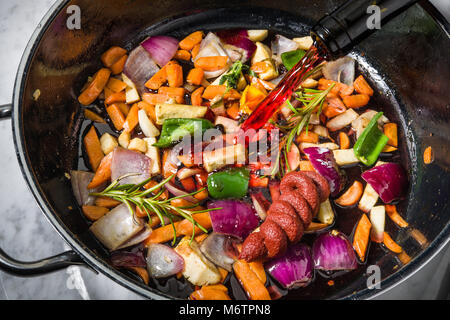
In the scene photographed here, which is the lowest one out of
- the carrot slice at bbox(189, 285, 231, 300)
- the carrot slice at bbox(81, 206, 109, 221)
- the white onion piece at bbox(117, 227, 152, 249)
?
the carrot slice at bbox(189, 285, 231, 300)

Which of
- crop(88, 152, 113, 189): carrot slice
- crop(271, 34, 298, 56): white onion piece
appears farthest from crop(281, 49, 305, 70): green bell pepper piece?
crop(88, 152, 113, 189): carrot slice

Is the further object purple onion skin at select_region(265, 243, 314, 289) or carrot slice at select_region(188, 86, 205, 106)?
carrot slice at select_region(188, 86, 205, 106)

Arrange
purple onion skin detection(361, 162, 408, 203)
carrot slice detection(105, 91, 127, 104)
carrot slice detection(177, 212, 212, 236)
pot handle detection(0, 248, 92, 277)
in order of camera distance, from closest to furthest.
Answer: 1. pot handle detection(0, 248, 92, 277)
2. carrot slice detection(177, 212, 212, 236)
3. purple onion skin detection(361, 162, 408, 203)
4. carrot slice detection(105, 91, 127, 104)

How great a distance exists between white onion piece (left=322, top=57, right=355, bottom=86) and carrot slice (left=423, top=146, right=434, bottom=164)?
0.45 m

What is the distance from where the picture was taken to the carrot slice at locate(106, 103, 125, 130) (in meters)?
1.76

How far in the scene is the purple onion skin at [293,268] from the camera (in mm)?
1495

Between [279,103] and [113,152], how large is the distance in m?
0.72

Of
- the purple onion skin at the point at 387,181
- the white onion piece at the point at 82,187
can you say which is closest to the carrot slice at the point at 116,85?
the white onion piece at the point at 82,187

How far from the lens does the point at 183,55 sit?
1.93m

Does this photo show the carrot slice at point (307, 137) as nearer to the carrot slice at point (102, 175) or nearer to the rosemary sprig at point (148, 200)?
the rosemary sprig at point (148, 200)

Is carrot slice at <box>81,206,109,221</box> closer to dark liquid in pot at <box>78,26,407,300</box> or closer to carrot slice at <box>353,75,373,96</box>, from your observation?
dark liquid in pot at <box>78,26,407,300</box>

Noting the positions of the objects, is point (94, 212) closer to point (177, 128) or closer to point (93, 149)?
point (93, 149)

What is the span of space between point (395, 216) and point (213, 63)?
103 centimetres

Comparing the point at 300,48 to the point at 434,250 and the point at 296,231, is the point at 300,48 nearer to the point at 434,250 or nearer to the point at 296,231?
the point at 296,231
